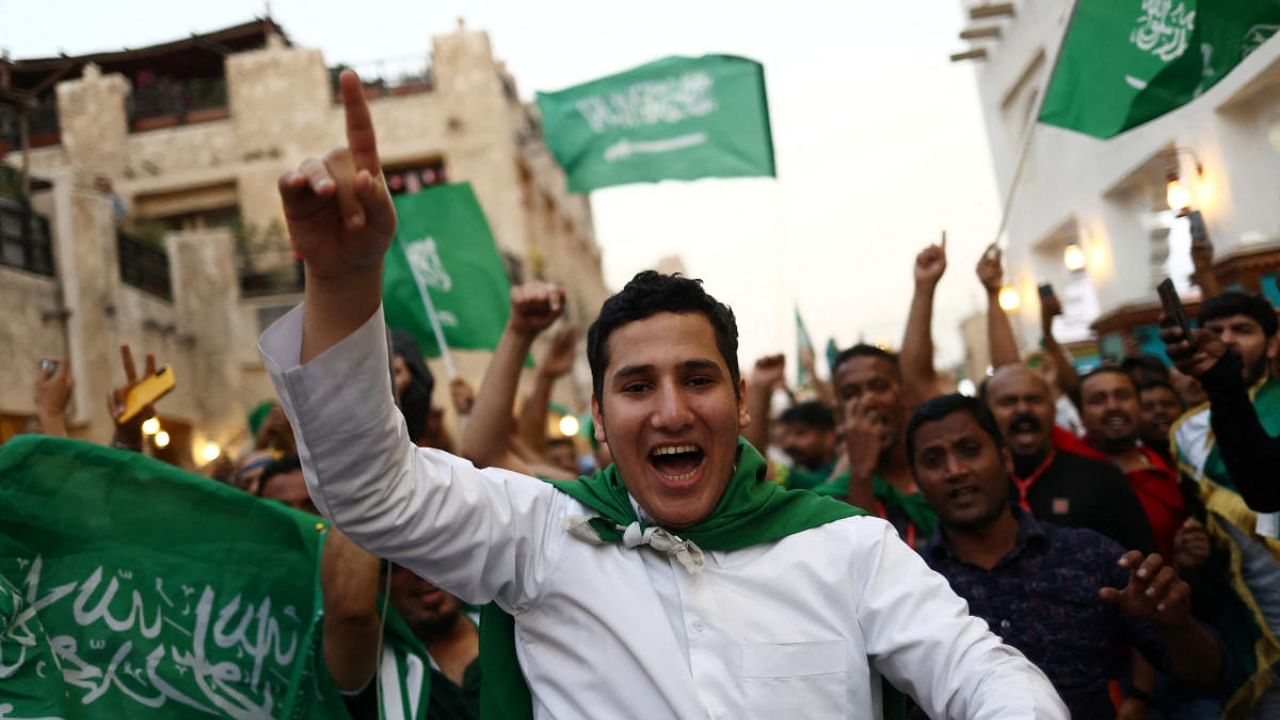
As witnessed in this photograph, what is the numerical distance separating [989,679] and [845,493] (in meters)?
2.18

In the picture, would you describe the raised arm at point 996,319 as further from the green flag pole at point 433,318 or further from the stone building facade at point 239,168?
the stone building facade at point 239,168

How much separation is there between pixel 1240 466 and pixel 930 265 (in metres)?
2.11

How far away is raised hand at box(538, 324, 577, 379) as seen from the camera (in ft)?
17.4

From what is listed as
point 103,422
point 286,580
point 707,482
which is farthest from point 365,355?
point 103,422

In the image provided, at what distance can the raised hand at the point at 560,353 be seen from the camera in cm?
529

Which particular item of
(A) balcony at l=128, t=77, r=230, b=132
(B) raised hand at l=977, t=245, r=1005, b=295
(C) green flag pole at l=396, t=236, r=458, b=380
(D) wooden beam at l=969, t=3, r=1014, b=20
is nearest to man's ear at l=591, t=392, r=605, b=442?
(B) raised hand at l=977, t=245, r=1005, b=295

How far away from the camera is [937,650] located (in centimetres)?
199

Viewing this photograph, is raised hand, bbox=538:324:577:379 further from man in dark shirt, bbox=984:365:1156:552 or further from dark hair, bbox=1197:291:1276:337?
dark hair, bbox=1197:291:1276:337

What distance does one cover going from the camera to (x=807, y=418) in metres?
7.37

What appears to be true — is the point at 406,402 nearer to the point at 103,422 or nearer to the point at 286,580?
the point at 286,580

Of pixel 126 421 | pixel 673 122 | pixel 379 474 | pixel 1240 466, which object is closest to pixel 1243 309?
pixel 1240 466

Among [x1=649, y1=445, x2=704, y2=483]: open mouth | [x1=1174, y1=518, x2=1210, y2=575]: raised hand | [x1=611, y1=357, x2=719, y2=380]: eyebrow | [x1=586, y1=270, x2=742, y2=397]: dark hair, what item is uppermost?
[x1=586, y1=270, x2=742, y2=397]: dark hair

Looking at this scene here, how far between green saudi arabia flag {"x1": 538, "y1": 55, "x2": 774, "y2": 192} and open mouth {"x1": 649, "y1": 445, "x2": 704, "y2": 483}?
6.47 meters

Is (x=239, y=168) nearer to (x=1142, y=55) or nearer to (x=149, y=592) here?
(x=1142, y=55)
